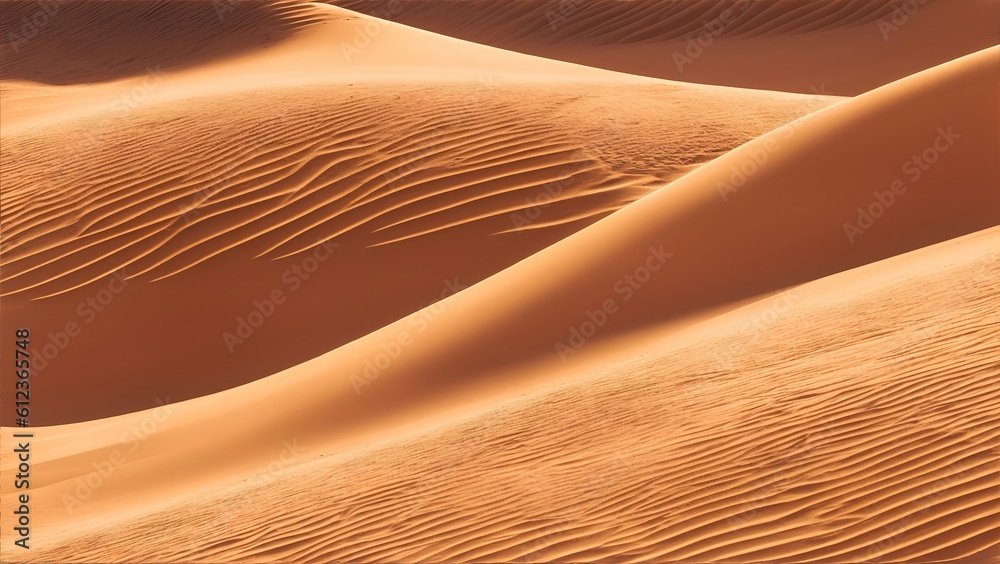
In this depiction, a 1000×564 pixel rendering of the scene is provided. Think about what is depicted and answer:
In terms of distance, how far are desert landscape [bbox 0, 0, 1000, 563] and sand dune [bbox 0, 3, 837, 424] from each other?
4cm

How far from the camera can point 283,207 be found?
11.1 meters

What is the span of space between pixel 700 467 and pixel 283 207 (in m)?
7.35

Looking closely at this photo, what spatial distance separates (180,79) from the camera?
17219 mm

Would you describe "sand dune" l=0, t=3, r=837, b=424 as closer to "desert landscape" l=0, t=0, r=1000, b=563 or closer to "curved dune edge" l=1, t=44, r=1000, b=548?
"desert landscape" l=0, t=0, r=1000, b=563

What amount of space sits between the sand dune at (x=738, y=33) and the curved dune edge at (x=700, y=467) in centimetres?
1508

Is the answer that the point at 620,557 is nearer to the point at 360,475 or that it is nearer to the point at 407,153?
the point at 360,475

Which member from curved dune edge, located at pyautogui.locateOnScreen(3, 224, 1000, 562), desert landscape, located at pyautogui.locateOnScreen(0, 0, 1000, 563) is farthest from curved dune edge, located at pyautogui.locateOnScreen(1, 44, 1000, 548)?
curved dune edge, located at pyautogui.locateOnScreen(3, 224, 1000, 562)

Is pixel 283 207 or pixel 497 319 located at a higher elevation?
pixel 283 207

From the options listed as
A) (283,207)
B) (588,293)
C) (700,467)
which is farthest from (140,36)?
(700,467)

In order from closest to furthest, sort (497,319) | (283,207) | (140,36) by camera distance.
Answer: (497,319)
(283,207)
(140,36)

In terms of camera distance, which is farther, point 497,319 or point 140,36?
point 140,36

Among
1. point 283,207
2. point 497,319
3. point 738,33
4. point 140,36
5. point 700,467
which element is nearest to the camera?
point 700,467

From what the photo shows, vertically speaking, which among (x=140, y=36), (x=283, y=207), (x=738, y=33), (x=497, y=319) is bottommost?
(x=497, y=319)

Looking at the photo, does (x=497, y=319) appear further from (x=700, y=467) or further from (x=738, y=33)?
(x=738, y=33)
